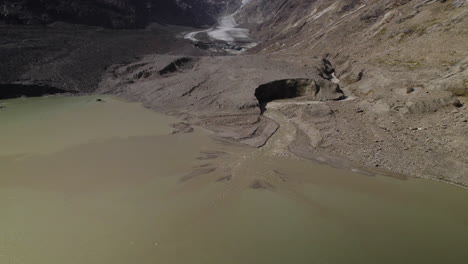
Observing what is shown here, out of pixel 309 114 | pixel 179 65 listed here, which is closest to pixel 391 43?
pixel 309 114

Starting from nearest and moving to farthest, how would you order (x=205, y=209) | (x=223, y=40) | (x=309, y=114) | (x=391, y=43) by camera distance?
1. (x=205, y=209)
2. (x=309, y=114)
3. (x=391, y=43)
4. (x=223, y=40)

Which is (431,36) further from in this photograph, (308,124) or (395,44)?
(308,124)

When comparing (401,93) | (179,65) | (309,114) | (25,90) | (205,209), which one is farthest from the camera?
(179,65)

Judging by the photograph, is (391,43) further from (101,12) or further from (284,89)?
(101,12)

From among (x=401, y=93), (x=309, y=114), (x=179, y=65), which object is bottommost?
(x=309, y=114)

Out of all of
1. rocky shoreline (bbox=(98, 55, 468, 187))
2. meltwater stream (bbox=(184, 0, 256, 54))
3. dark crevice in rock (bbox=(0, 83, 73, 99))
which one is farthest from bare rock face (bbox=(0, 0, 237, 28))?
rocky shoreline (bbox=(98, 55, 468, 187))

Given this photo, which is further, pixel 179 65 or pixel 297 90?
pixel 179 65
